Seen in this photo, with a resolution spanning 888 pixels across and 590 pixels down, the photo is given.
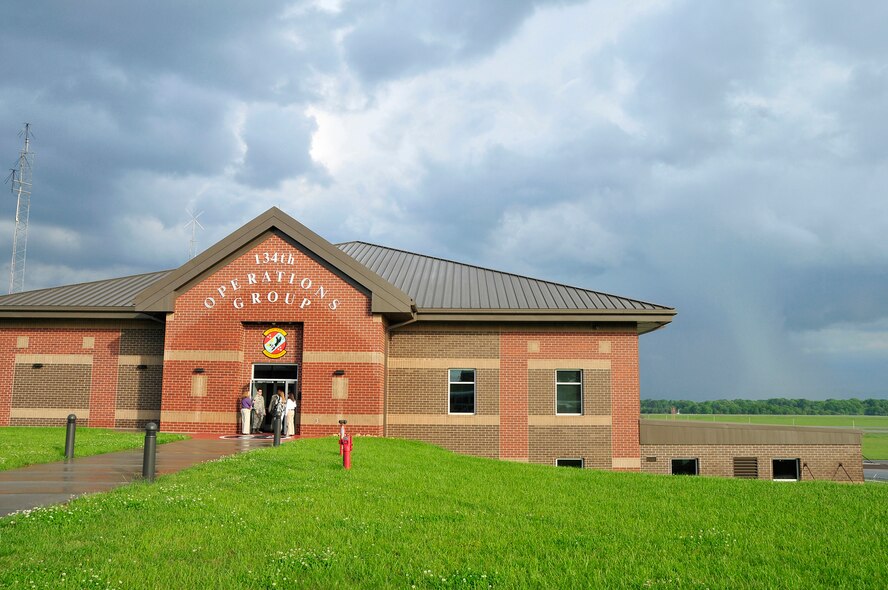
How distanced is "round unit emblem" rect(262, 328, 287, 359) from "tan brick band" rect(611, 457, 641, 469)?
12.0m

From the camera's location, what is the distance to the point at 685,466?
81.5 ft

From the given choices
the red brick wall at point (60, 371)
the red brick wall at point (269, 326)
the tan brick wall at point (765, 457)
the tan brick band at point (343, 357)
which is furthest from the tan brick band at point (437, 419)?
the red brick wall at point (60, 371)

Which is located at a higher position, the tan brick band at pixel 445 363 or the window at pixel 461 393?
the tan brick band at pixel 445 363

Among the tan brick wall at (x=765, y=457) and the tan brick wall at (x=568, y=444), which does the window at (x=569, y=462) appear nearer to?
the tan brick wall at (x=568, y=444)

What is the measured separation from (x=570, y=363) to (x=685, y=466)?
5.50 metres

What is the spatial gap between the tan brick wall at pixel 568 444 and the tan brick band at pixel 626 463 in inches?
9.1

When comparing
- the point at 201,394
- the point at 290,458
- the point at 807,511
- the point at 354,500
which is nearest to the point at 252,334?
the point at 201,394

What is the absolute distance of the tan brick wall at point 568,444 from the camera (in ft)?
79.9

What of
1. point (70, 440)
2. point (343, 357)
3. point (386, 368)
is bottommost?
point (70, 440)

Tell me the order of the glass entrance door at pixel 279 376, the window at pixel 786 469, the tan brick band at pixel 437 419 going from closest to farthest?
the glass entrance door at pixel 279 376, the tan brick band at pixel 437 419, the window at pixel 786 469

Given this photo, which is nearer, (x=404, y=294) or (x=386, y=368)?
(x=404, y=294)

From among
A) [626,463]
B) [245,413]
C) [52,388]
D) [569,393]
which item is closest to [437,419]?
[569,393]

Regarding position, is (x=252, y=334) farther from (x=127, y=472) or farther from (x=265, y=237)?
(x=127, y=472)

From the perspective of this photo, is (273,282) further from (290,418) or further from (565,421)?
(565,421)
